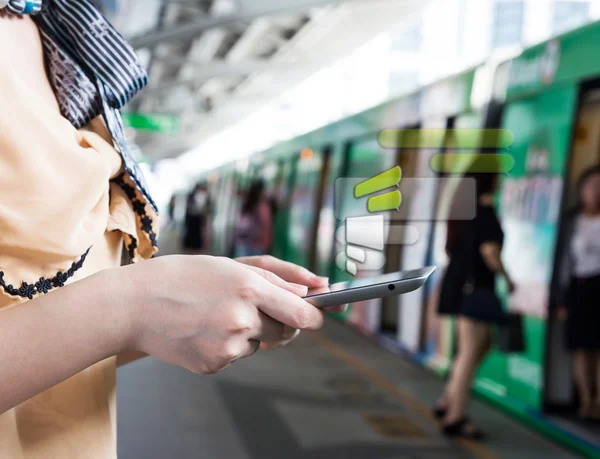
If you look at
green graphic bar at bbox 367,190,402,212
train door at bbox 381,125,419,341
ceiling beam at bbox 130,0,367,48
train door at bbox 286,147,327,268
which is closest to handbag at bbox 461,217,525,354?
train door at bbox 381,125,419,341

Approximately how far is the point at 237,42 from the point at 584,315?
42.6ft

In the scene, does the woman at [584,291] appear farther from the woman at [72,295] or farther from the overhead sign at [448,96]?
the woman at [72,295]

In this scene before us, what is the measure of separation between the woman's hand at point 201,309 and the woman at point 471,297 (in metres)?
3.68

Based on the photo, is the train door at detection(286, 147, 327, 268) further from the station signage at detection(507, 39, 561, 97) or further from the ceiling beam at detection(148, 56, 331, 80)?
the ceiling beam at detection(148, 56, 331, 80)

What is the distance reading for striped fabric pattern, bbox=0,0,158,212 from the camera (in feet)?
2.99

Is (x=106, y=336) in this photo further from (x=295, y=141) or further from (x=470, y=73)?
(x=295, y=141)

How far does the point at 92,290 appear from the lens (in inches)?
27.7

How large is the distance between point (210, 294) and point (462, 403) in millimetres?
4081

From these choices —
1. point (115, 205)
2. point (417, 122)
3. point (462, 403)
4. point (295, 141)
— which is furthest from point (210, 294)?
point (295, 141)

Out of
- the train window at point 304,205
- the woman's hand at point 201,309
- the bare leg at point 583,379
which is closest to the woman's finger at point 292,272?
the woman's hand at point 201,309

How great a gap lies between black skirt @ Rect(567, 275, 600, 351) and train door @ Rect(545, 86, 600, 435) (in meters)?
0.15

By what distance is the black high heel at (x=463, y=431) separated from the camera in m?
4.44

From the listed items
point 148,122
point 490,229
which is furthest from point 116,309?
point 148,122

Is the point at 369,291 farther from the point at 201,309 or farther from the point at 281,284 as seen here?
the point at 201,309
